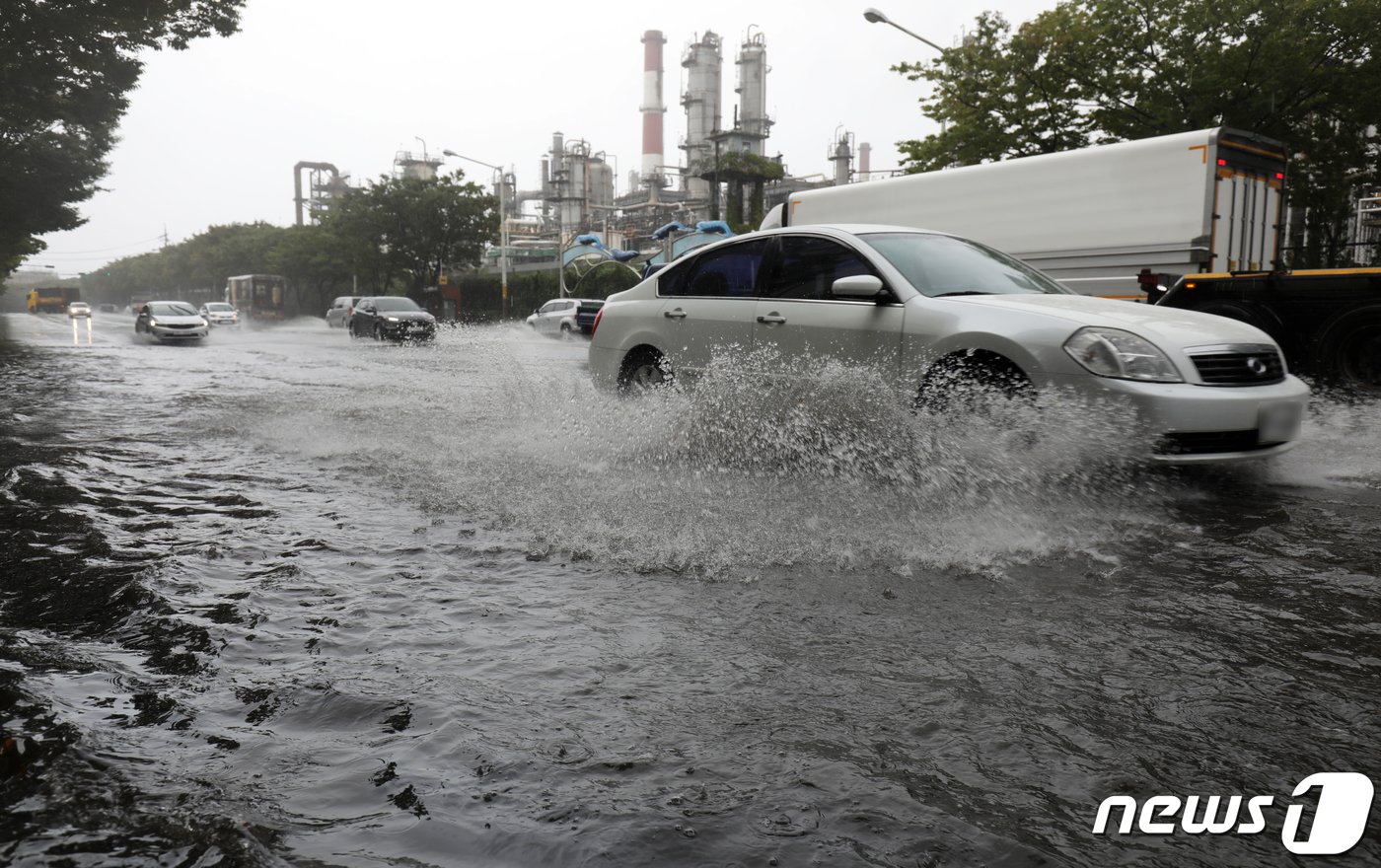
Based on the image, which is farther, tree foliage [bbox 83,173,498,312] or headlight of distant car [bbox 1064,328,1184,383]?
tree foliage [bbox 83,173,498,312]

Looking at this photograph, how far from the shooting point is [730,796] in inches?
86.4

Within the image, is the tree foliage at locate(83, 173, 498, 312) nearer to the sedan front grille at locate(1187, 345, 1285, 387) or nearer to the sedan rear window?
the sedan rear window

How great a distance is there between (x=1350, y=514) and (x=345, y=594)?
15.2ft

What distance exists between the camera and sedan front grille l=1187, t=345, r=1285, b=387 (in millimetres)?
5039

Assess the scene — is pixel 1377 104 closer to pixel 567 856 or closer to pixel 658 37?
pixel 567 856

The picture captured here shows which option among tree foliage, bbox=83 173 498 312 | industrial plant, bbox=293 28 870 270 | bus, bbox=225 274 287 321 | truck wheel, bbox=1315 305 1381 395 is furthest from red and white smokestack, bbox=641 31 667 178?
truck wheel, bbox=1315 305 1381 395

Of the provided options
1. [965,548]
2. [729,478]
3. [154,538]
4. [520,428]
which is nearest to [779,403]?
[729,478]

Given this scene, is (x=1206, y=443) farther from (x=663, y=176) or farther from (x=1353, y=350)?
(x=663, y=176)

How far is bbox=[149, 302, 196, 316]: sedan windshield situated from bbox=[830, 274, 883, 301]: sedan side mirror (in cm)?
3041

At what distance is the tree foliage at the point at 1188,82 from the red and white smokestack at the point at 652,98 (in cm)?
6836

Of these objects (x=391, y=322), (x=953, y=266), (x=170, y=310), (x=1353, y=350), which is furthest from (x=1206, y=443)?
(x=170, y=310)

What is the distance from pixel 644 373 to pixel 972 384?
2.74 meters

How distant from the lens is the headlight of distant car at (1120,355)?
4.93 m

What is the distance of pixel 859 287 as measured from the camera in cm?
576
